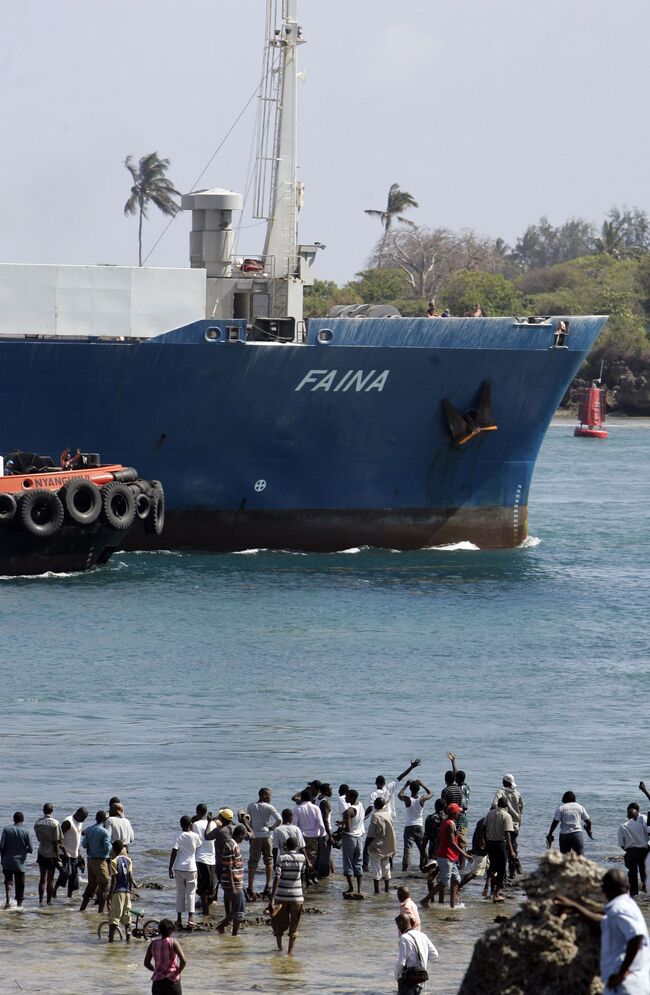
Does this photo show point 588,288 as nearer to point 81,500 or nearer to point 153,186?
point 153,186

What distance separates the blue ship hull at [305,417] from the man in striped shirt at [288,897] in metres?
22.8

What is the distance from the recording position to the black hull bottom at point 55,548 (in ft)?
104

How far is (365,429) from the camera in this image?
35875mm

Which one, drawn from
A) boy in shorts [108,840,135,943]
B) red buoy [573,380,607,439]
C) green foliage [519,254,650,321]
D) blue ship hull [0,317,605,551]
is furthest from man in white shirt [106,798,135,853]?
green foliage [519,254,650,321]

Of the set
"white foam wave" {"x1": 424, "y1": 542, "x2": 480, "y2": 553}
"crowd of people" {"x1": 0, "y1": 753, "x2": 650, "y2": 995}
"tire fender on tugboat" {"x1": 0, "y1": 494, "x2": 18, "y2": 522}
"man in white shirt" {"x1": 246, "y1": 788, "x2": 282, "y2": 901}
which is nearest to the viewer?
"crowd of people" {"x1": 0, "y1": 753, "x2": 650, "y2": 995}

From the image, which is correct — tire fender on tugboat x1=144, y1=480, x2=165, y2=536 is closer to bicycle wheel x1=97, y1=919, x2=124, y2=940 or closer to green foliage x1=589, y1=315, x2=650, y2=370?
bicycle wheel x1=97, y1=919, x2=124, y2=940

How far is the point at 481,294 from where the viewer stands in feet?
350

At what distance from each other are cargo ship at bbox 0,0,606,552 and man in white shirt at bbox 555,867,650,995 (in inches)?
1078

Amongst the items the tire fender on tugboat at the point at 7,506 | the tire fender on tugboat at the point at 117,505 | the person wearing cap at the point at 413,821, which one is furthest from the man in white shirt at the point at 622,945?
the tire fender on tugboat at the point at 117,505

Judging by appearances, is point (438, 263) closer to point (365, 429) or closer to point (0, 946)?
point (365, 429)

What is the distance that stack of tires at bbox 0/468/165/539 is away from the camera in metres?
31.3

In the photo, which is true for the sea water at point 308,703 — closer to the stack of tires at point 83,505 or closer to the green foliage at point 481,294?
the stack of tires at point 83,505

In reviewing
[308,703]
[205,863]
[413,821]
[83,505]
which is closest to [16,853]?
[205,863]

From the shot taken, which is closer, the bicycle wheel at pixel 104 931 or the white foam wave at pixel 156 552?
the bicycle wheel at pixel 104 931
